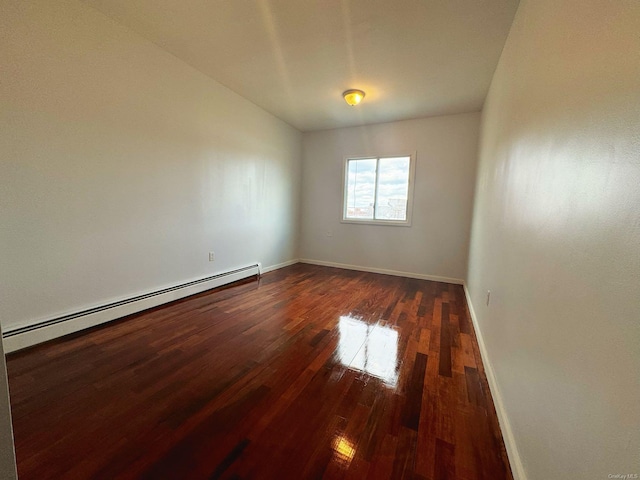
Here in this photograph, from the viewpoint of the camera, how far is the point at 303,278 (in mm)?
4113

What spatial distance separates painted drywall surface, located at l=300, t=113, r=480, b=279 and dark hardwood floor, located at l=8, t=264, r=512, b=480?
186cm

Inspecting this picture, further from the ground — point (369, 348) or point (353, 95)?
point (353, 95)

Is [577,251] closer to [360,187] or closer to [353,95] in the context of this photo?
[353,95]

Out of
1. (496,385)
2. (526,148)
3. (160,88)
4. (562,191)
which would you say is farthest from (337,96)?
(496,385)

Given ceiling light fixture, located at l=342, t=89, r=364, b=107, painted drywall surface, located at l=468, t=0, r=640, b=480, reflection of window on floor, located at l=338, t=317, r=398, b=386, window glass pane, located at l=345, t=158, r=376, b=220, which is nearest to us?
painted drywall surface, located at l=468, t=0, r=640, b=480

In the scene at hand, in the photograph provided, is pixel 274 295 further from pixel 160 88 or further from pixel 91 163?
pixel 160 88

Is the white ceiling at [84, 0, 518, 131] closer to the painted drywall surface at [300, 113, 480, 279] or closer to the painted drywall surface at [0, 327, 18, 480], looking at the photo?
the painted drywall surface at [300, 113, 480, 279]

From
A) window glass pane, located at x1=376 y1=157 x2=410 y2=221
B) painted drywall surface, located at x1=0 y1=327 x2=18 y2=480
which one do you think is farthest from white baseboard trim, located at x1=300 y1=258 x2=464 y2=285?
painted drywall surface, located at x1=0 y1=327 x2=18 y2=480

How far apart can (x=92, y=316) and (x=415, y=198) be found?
442cm

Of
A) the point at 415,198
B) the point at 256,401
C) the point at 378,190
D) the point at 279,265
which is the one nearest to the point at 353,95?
the point at 378,190

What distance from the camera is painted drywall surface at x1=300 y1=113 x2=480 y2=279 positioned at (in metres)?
3.91

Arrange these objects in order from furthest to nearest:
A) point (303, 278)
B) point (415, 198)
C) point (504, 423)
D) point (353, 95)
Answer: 1. point (415, 198)
2. point (303, 278)
3. point (353, 95)
4. point (504, 423)

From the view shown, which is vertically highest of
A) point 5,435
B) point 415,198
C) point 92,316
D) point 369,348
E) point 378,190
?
point 378,190

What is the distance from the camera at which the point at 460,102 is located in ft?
11.3
